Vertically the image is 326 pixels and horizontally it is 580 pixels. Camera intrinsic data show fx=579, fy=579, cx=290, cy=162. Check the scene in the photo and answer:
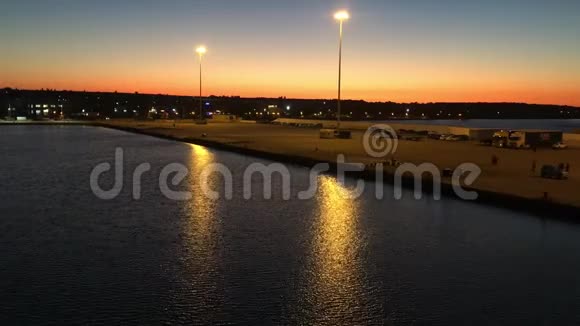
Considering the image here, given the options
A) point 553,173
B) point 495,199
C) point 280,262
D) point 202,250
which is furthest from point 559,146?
point 202,250

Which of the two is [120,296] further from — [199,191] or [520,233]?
[199,191]

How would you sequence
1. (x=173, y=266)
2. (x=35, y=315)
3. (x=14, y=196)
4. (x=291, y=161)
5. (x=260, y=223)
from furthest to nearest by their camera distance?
(x=291, y=161) < (x=14, y=196) < (x=260, y=223) < (x=173, y=266) < (x=35, y=315)

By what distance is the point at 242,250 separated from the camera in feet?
48.9

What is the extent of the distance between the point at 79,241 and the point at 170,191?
9395 millimetres

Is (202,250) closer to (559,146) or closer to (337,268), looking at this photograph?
(337,268)

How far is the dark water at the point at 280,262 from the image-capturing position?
34.7ft

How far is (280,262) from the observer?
13789 mm

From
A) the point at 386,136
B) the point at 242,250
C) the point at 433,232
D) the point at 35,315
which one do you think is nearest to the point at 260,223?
the point at 242,250

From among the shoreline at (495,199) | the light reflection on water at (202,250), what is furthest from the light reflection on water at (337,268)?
the shoreline at (495,199)

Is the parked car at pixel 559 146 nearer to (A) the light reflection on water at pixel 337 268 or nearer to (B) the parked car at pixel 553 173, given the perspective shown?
(B) the parked car at pixel 553 173

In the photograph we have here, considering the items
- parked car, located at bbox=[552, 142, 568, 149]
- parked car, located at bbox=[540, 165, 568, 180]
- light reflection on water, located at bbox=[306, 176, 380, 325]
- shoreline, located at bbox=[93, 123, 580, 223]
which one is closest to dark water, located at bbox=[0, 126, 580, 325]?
light reflection on water, located at bbox=[306, 176, 380, 325]

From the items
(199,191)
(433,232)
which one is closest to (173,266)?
(433,232)

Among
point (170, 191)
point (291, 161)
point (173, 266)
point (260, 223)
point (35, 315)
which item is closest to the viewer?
point (35, 315)

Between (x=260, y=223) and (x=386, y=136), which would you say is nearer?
(x=260, y=223)
